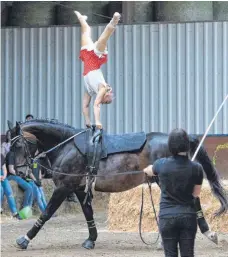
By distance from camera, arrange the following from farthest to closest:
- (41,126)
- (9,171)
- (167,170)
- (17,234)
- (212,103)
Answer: (212,103), (9,171), (17,234), (41,126), (167,170)

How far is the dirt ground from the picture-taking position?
1024 centimetres

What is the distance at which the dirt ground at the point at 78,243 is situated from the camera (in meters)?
10.2

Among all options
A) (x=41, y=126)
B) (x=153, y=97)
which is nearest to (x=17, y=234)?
(x=41, y=126)

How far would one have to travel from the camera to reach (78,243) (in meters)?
11.5

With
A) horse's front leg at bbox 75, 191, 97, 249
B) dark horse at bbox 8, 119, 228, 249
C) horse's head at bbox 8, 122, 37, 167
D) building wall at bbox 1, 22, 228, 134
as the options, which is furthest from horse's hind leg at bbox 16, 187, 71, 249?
building wall at bbox 1, 22, 228, 134

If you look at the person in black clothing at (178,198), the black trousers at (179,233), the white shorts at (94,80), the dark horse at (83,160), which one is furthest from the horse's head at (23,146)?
the black trousers at (179,233)

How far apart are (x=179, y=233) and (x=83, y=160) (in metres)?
4.14

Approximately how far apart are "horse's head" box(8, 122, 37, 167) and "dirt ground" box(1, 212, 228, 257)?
1.11m

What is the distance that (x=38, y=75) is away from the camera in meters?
17.8

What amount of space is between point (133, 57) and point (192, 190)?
10.6m

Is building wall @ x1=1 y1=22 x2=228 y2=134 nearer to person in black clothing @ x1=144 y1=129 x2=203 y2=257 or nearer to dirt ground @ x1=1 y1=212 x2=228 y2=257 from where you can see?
dirt ground @ x1=1 y1=212 x2=228 y2=257

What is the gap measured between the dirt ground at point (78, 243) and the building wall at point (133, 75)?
3.43 meters

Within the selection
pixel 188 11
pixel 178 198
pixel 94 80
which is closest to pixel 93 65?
pixel 94 80

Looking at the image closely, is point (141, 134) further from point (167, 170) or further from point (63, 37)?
point (63, 37)
